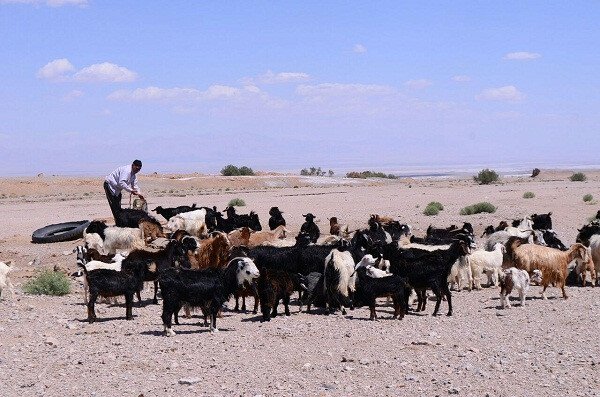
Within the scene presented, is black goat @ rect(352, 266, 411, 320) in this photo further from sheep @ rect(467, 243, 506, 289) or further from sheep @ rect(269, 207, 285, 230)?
sheep @ rect(269, 207, 285, 230)

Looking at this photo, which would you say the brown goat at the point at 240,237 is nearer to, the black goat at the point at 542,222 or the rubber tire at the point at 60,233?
the rubber tire at the point at 60,233

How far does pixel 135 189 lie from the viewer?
15.5 m

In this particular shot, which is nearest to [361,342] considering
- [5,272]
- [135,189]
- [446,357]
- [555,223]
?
[446,357]

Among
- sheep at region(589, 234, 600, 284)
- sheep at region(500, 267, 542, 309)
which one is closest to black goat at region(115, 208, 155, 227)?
sheep at region(500, 267, 542, 309)

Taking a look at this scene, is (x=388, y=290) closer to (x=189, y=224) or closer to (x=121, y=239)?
(x=121, y=239)

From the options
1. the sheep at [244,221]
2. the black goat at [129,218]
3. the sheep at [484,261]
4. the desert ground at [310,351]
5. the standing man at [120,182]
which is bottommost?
the desert ground at [310,351]

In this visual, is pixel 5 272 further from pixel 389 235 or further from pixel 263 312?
pixel 389 235

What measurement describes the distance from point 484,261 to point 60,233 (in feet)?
35.0

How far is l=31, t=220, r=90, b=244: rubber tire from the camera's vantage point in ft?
64.4

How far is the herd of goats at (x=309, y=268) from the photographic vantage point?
1022 centimetres

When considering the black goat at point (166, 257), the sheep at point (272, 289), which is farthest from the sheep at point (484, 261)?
the black goat at point (166, 257)

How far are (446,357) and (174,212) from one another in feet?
36.9

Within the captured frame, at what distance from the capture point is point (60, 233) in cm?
1977

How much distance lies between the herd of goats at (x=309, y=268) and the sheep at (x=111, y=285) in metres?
0.01
